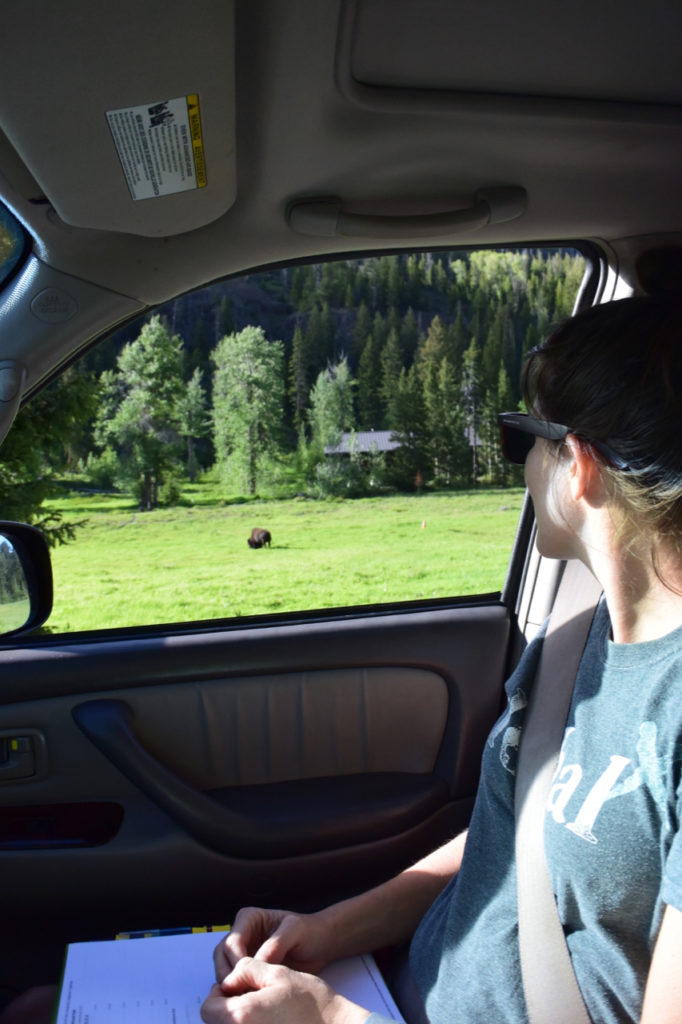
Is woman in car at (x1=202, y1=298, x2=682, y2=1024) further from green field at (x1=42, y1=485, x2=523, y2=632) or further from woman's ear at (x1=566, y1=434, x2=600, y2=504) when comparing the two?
green field at (x1=42, y1=485, x2=523, y2=632)

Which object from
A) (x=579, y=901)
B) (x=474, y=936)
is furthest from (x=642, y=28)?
(x=474, y=936)

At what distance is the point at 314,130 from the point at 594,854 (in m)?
1.21

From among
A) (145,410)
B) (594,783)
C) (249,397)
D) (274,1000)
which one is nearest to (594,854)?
(594,783)

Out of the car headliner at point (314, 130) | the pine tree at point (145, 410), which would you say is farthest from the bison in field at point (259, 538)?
the car headliner at point (314, 130)

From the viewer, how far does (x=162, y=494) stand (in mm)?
4352

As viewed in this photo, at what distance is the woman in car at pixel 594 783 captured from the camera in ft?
3.82

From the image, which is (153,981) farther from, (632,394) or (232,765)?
(632,394)

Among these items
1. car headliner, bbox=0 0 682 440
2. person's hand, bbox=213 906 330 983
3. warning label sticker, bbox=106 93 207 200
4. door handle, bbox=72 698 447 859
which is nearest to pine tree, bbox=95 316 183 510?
car headliner, bbox=0 0 682 440

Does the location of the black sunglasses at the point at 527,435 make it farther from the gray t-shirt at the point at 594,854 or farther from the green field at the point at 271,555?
the green field at the point at 271,555

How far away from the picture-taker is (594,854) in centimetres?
120

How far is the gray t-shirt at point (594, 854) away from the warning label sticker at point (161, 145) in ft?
3.36

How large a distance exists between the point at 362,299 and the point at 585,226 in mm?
769

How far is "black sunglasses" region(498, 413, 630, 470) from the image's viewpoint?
1358 millimetres

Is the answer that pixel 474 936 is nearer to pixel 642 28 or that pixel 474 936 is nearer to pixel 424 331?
pixel 642 28
